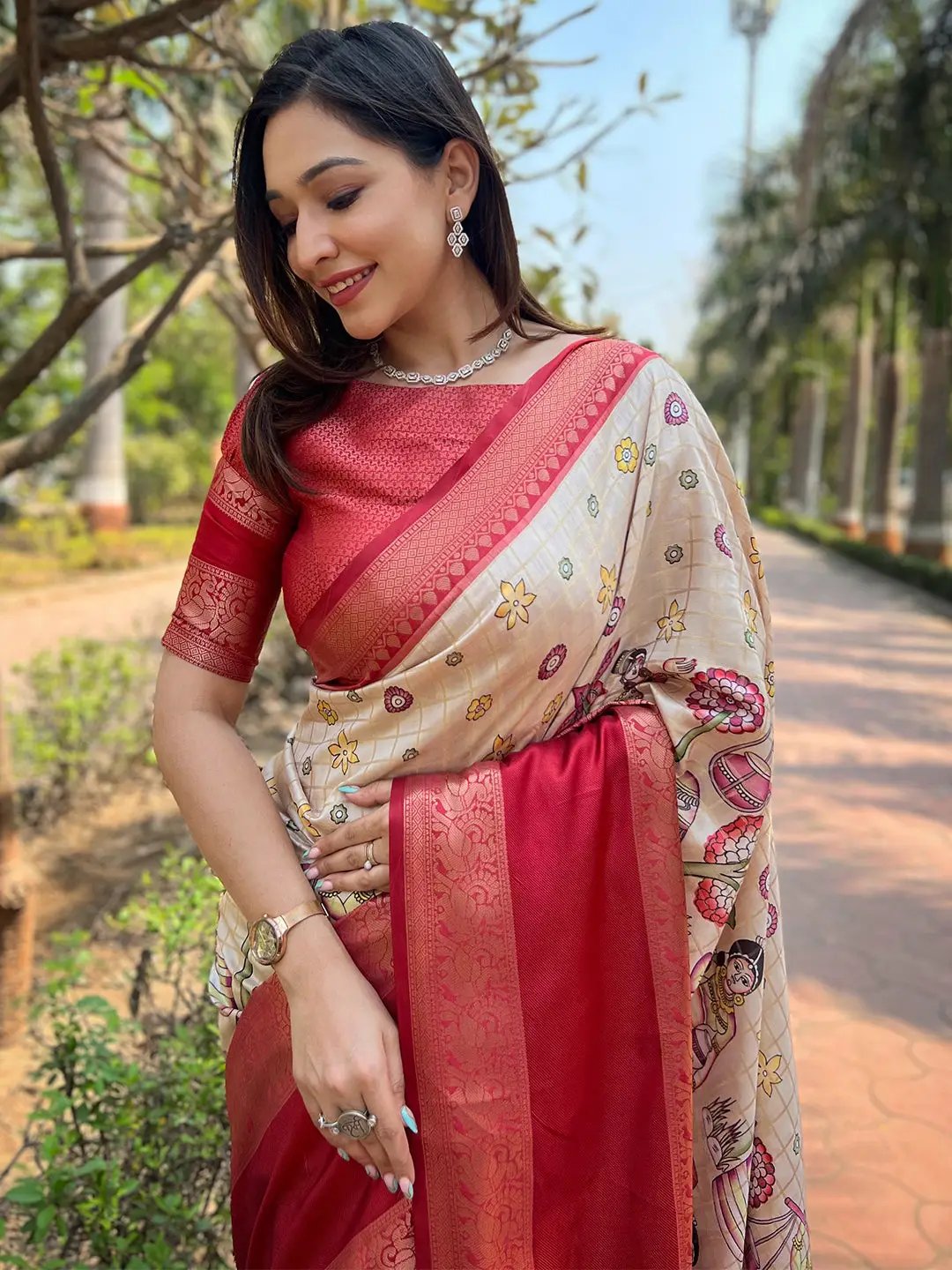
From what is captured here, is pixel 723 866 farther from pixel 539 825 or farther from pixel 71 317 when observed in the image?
pixel 71 317

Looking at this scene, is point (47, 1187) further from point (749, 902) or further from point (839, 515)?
point (839, 515)

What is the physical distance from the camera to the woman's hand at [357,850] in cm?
117

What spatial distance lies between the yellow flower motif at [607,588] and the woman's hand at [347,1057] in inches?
18.6

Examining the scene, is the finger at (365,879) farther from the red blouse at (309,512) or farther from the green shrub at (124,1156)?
the green shrub at (124,1156)

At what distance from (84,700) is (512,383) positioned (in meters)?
3.86

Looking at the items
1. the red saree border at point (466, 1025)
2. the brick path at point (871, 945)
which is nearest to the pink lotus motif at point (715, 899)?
the red saree border at point (466, 1025)

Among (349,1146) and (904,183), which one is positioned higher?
(904,183)

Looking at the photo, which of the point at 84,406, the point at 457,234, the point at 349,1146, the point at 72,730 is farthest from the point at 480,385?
the point at 72,730

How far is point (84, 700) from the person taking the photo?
4.70 metres

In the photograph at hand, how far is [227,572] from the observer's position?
1.27 m

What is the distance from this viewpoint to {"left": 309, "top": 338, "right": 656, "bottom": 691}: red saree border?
1.18m

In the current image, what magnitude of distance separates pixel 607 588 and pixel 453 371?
342mm

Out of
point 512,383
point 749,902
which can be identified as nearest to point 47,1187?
point 749,902

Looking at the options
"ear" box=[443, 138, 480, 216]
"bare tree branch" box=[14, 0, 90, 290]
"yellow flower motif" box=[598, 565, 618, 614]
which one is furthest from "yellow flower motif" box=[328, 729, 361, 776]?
"bare tree branch" box=[14, 0, 90, 290]
